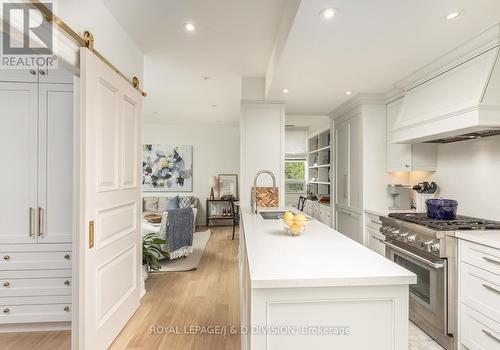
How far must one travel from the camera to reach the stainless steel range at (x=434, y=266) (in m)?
1.98

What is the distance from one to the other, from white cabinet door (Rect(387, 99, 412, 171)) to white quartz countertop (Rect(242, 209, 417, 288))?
1899mm

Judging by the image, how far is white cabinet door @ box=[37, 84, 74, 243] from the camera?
220cm

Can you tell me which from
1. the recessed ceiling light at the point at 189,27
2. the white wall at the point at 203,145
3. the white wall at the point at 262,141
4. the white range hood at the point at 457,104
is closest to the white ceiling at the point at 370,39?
the white range hood at the point at 457,104

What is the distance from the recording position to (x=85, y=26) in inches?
74.7

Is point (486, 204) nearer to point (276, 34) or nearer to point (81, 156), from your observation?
point (276, 34)

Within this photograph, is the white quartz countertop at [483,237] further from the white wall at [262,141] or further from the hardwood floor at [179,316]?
the white wall at [262,141]

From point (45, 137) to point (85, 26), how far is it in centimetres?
96

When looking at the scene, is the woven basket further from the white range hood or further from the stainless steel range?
the white range hood

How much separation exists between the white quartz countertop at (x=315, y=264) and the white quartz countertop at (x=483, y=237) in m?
0.91

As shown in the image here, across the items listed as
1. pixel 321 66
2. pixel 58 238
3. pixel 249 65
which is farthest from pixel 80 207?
pixel 249 65

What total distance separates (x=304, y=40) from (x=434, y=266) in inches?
78.5

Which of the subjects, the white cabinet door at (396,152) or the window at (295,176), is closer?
the white cabinet door at (396,152)

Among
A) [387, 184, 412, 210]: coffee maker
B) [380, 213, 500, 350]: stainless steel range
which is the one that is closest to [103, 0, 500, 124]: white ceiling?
[387, 184, 412, 210]: coffee maker

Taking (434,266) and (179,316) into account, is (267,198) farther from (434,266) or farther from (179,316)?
(434,266)
